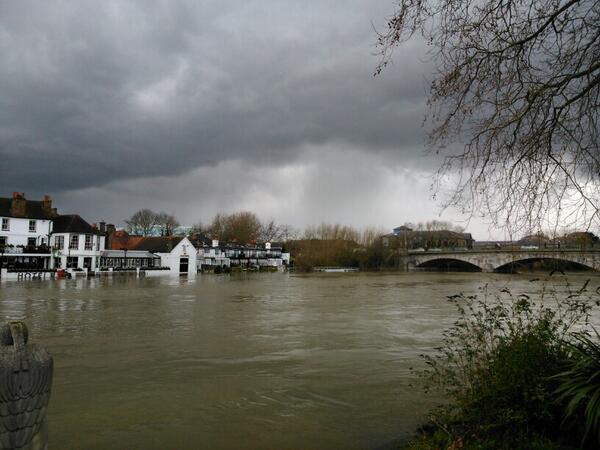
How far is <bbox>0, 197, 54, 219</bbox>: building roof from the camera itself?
51875mm

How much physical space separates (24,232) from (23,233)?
17 cm

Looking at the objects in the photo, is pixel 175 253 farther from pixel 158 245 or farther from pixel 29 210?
pixel 29 210

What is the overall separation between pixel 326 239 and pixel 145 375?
298ft

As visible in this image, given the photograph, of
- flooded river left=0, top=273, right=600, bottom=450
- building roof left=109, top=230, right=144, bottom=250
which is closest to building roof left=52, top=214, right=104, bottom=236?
building roof left=109, top=230, right=144, bottom=250

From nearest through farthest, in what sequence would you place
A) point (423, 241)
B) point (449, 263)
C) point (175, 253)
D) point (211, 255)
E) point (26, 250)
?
point (26, 250) < point (175, 253) < point (211, 255) < point (449, 263) < point (423, 241)

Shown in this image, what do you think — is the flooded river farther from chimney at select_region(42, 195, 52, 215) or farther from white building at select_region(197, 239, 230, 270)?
white building at select_region(197, 239, 230, 270)

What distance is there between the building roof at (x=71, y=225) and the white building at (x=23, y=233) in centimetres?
108

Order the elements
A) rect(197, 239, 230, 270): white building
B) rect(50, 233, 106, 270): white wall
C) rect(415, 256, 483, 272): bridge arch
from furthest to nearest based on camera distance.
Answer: rect(197, 239, 230, 270): white building < rect(415, 256, 483, 272): bridge arch < rect(50, 233, 106, 270): white wall

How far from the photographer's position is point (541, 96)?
16.5 feet

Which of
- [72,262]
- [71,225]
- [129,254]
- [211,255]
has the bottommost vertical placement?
[72,262]

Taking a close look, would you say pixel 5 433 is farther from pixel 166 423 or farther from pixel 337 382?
pixel 337 382

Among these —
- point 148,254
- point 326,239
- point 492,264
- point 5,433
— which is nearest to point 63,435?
point 5,433

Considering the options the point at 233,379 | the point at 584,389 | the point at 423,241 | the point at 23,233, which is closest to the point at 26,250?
the point at 23,233

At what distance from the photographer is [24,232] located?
53.0 m
